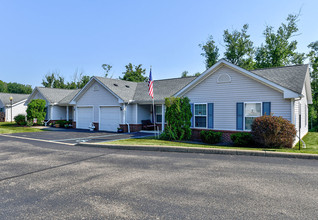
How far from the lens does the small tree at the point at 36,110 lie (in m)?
26.7

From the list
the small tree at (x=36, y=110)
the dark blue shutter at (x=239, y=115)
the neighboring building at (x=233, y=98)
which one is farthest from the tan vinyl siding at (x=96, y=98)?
the dark blue shutter at (x=239, y=115)

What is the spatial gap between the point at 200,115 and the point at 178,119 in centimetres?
168

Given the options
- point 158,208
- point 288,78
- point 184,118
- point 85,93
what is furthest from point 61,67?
point 158,208

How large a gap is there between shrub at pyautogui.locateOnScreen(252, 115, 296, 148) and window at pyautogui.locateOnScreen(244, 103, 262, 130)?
6.69 ft

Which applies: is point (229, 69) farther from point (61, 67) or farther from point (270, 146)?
point (61, 67)

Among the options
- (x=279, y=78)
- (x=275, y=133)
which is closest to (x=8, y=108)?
(x=279, y=78)

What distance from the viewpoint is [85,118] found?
917 inches

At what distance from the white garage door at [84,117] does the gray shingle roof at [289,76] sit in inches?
641

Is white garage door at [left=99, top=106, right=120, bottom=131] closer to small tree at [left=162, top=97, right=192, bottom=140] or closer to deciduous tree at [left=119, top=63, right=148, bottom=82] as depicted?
small tree at [left=162, top=97, right=192, bottom=140]

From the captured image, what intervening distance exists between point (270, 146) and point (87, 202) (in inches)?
385

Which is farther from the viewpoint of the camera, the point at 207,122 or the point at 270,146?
the point at 207,122

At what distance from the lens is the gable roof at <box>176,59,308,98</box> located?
1178 centimetres

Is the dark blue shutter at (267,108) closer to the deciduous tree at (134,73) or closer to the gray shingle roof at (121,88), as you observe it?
Result: the gray shingle roof at (121,88)

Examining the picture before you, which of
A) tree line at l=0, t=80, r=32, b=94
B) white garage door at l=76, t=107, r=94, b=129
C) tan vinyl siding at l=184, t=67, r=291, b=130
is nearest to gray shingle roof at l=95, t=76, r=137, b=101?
white garage door at l=76, t=107, r=94, b=129
